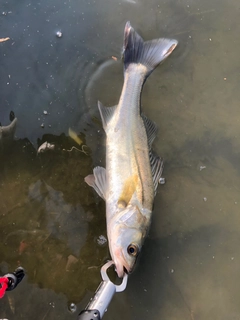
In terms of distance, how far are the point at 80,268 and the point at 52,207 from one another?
593mm

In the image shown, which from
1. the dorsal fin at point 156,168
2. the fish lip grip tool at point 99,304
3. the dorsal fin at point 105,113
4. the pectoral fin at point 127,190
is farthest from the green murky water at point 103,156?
the fish lip grip tool at point 99,304

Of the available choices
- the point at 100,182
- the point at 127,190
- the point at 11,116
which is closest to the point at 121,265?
the point at 127,190

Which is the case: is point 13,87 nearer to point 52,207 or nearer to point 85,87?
point 85,87

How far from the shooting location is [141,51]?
293 centimetres

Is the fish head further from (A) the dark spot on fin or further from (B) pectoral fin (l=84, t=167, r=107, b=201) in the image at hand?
(A) the dark spot on fin

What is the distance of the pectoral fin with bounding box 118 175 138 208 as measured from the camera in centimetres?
262

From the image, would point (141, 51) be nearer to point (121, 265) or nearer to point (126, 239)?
point (126, 239)

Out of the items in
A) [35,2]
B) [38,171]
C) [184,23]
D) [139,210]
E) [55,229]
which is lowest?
[55,229]

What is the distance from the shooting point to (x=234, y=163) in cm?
319

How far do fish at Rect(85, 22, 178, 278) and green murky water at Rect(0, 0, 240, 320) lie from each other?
0.33 metres

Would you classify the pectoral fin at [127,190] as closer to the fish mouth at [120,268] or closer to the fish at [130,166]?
the fish at [130,166]

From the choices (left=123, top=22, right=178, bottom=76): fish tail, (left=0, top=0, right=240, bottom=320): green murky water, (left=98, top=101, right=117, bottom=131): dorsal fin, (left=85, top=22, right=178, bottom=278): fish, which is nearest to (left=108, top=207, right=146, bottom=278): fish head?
(left=85, top=22, right=178, bottom=278): fish

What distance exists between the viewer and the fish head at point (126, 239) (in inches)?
97.9

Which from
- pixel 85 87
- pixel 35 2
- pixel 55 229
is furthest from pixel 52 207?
pixel 35 2
